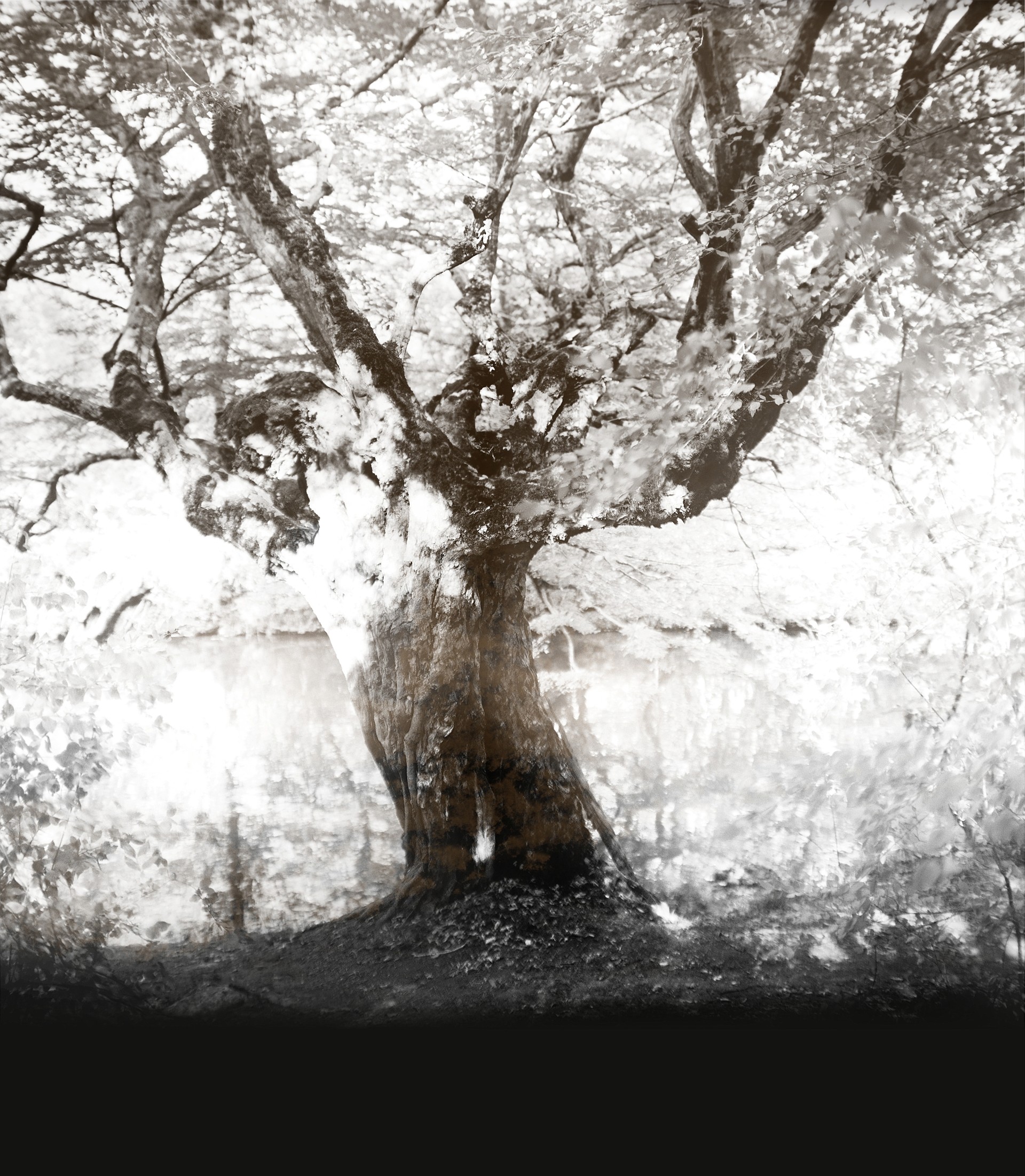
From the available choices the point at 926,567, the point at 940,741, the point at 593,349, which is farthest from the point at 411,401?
the point at 940,741

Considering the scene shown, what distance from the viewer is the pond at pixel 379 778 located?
5.26 feet

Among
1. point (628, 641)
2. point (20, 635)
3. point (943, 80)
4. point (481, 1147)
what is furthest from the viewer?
point (628, 641)

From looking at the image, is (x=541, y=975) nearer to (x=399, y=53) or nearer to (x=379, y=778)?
(x=379, y=778)

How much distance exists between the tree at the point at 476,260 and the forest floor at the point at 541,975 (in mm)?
130

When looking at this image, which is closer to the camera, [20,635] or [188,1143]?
[188,1143]

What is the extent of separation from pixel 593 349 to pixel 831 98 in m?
0.72

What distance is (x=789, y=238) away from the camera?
5.39 feet

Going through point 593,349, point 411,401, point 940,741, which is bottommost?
point 940,741

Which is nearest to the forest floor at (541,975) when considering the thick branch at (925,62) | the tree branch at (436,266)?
the tree branch at (436,266)

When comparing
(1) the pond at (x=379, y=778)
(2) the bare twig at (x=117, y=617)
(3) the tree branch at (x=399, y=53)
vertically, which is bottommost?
(1) the pond at (x=379, y=778)

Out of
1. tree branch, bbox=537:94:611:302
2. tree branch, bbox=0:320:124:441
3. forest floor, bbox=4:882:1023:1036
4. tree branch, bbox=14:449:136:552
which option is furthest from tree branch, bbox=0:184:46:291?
forest floor, bbox=4:882:1023:1036

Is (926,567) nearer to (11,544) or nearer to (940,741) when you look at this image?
(940,741)

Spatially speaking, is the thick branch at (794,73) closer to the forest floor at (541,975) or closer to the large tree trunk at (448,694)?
the large tree trunk at (448,694)

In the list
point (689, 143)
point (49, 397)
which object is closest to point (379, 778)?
point (49, 397)
